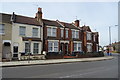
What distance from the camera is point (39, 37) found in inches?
1159

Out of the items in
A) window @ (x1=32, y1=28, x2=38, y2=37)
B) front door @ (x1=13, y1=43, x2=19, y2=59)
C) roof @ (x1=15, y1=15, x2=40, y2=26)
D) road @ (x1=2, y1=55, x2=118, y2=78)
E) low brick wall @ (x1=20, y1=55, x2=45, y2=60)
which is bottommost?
road @ (x1=2, y1=55, x2=118, y2=78)

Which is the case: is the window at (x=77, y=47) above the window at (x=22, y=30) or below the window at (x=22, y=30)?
below

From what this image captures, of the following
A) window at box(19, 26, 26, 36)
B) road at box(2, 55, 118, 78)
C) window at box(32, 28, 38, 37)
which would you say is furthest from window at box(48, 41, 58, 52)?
road at box(2, 55, 118, 78)

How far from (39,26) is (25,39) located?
434cm

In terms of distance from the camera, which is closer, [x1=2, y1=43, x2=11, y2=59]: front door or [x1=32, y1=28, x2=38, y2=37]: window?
[x1=2, y1=43, x2=11, y2=59]: front door

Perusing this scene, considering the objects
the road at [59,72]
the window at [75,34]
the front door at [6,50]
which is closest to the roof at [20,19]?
the front door at [6,50]

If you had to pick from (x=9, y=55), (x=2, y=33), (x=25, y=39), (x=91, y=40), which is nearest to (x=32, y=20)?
(x=25, y=39)

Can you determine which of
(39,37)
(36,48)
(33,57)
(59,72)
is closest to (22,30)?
(39,37)

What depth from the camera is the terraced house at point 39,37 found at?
25266 mm

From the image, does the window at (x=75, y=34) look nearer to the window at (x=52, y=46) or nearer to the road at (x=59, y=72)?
the window at (x=52, y=46)

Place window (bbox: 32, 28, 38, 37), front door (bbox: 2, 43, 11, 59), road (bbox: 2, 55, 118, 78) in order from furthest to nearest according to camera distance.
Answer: window (bbox: 32, 28, 38, 37) < front door (bbox: 2, 43, 11, 59) < road (bbox: 2, 55, 118, 78)

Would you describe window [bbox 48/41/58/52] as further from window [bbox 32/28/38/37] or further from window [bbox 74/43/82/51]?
window [bbox 74/43/82/51]

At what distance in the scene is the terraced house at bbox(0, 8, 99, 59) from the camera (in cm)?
2527

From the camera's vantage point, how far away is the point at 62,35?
3347 cm
